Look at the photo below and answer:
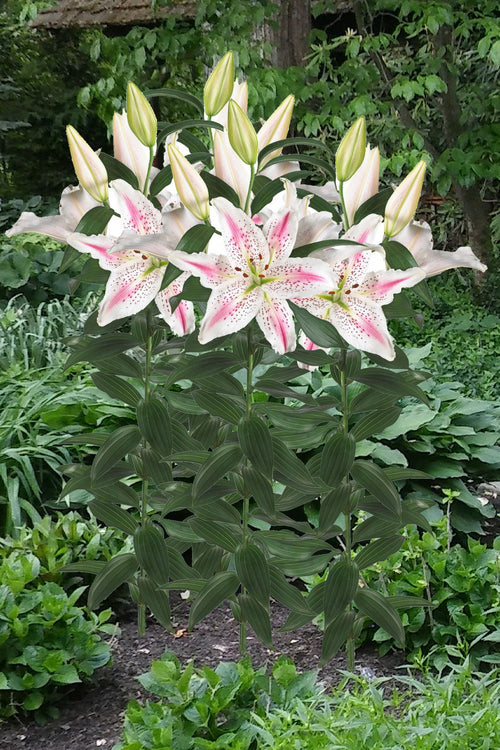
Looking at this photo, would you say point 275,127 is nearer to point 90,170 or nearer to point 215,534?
point 90,170

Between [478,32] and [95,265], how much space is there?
8662mm

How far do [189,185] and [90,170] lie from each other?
0.62 ft

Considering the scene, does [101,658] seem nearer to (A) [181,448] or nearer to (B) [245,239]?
(A) [181,448]

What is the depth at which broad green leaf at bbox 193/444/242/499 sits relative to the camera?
1319 mm

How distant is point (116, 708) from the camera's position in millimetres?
2340

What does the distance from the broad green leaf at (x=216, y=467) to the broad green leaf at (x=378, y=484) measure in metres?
0.19

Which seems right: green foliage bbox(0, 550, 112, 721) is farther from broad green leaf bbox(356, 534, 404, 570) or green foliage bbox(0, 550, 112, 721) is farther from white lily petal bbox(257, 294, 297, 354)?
white lily petal bbox(257, 294, 297, 354)

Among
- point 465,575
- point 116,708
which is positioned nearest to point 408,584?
point 465,575

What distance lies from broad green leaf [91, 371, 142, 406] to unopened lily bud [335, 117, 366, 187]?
0.48 meters

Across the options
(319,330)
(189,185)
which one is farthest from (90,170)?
(319,330)

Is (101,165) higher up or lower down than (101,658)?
higher up

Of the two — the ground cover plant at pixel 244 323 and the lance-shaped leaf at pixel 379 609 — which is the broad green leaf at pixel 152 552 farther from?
the lance-shaped leaf at pixel 379 609

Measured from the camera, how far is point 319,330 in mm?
1221

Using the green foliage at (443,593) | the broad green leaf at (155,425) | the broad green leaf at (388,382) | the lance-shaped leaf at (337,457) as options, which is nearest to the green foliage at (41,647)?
the green foliage at (443,593)
